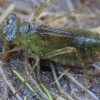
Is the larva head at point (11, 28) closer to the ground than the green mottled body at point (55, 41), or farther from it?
farther from it

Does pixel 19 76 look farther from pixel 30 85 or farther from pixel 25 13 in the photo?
pixel 25 13

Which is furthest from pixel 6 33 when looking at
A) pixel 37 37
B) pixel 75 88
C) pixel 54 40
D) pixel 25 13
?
pixel 25 13

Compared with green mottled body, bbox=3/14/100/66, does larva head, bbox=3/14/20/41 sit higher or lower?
higher

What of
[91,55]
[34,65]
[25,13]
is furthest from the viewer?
[25,13]

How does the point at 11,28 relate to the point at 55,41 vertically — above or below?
above
